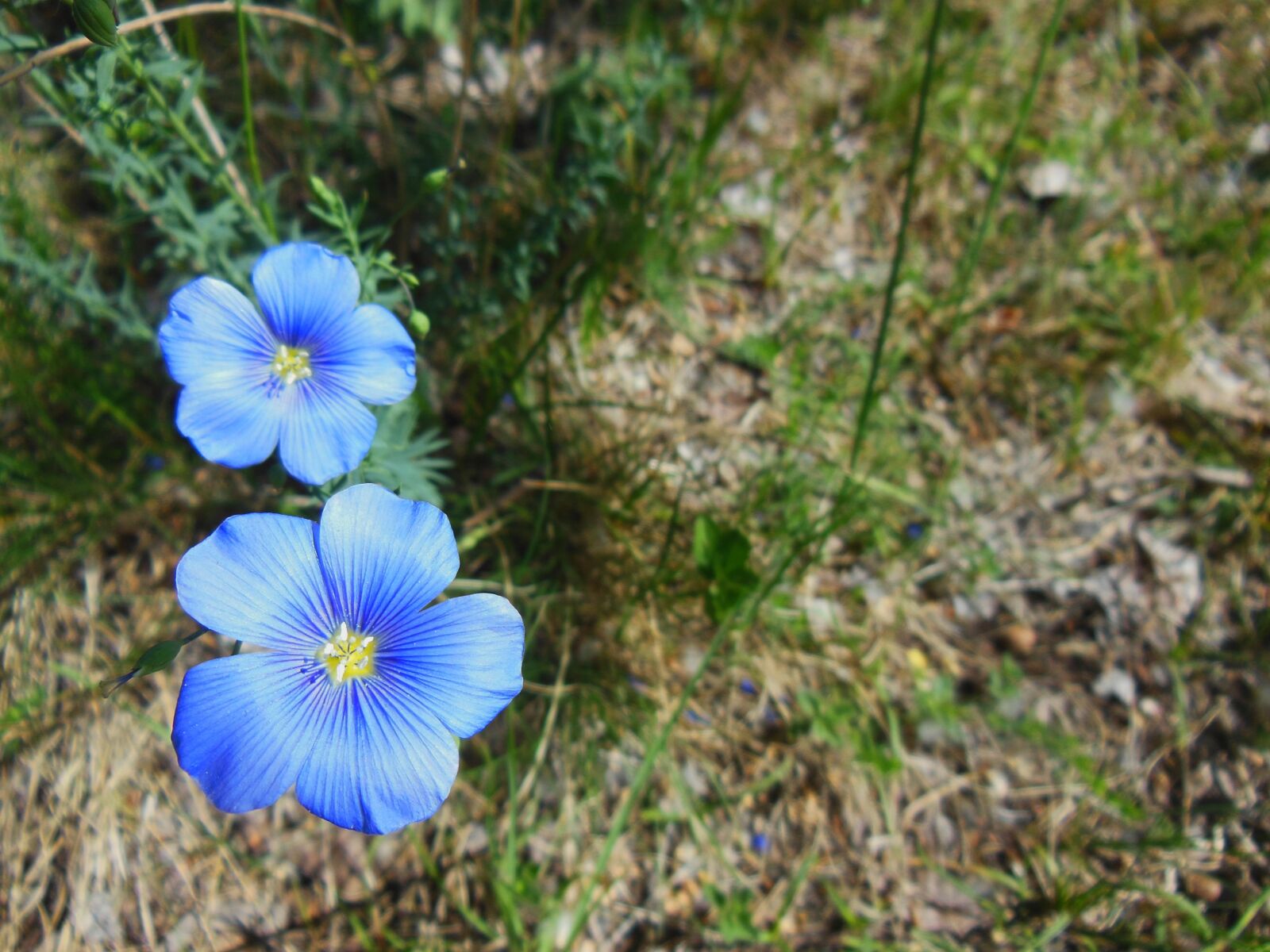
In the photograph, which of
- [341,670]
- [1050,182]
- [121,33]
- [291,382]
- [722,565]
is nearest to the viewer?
[341,670]

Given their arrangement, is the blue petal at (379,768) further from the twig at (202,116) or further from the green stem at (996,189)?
the green stem at (996,189)

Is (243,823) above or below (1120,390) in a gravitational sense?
below

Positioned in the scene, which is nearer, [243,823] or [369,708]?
[369,708]

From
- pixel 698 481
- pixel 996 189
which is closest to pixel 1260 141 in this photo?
pixel 996 189

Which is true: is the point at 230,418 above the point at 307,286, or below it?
below

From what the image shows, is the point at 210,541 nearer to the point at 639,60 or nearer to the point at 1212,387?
the point at 639,60

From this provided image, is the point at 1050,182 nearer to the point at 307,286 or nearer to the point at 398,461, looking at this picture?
the point at 398,461

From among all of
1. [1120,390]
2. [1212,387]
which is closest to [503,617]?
[1120,390]

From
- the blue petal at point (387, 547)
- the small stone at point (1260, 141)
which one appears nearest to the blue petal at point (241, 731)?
the blue petal at point (387, 547)

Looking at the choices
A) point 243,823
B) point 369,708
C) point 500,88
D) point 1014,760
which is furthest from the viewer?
point 500,88
